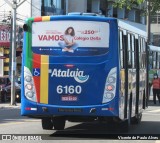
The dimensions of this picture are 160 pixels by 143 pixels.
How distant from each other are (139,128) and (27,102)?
4.85 m

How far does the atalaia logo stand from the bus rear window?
18.3 inches

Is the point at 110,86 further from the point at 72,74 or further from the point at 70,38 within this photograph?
the point at 70,38

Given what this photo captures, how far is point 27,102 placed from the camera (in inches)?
554

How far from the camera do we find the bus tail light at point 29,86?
14.0 meters

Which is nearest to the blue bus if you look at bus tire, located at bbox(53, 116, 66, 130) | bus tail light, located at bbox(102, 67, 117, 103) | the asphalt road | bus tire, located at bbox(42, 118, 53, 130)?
bus tail light, located at bbox(102, 67, 117, 103)

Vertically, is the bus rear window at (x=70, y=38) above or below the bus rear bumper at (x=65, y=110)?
above

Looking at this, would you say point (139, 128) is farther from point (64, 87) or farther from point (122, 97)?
point (64, 87)

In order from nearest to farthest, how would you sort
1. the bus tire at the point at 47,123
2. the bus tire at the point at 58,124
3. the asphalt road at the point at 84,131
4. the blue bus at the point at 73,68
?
1. the blue bus at the point at 73,68
2. the asphalt road at the point at 84,131
3. the bus tire at the point at 47,123
4. the bus tire at the point at 58,124

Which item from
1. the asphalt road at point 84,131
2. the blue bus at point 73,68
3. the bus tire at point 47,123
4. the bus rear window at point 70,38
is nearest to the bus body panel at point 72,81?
the blue bus at point 73,68

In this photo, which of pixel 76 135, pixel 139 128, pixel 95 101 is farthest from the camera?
pixel 139 128

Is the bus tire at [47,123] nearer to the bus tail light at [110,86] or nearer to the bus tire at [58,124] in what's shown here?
the bus tire at [58,124]

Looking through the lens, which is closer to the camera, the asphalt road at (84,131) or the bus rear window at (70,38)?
A: the bus rear window at (70,38)

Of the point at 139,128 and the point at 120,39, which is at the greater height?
the point at 120,39

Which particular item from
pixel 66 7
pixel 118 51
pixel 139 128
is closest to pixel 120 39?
pixel 118 51
